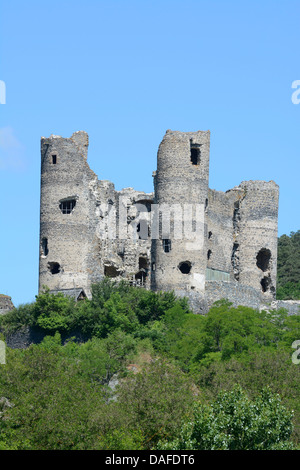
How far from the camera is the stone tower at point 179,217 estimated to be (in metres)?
66.2

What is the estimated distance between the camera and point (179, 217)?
6650cm

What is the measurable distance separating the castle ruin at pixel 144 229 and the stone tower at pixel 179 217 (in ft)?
0.15

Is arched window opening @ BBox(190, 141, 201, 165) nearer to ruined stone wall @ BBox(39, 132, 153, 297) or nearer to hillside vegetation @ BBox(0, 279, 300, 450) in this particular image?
ruined stone wall @ BBox(39, 132, 153, 297)

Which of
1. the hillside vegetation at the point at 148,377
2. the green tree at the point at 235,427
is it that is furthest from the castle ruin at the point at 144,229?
the green tree at the point at 235,427

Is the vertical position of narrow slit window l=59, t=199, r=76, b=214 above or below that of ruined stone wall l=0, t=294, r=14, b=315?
above

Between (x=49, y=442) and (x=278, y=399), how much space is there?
7393 mm

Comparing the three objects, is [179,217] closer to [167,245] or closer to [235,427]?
[167,245]

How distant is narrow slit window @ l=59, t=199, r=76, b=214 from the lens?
219 feet

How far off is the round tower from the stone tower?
11.1ft

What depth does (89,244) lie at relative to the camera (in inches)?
2611

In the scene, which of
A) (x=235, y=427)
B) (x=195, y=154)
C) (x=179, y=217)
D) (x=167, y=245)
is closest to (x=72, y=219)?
(x=167, y=245)

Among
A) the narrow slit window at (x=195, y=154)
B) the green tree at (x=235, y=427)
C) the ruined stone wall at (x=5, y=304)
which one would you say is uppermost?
the narrow slit window at (x=195, y=154)

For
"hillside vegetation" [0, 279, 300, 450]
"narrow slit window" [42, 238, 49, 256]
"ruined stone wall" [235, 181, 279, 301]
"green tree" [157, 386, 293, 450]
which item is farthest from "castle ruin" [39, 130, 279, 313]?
"green tree" [157, 386, 293, 450]

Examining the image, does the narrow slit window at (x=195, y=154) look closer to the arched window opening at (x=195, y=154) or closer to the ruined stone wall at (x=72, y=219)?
the arched window opening at (x=195, y=154)
